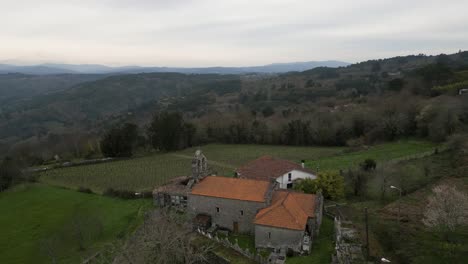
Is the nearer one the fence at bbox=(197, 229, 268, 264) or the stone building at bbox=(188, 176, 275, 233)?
the fence at bbox=(197, 229, 268, 264)

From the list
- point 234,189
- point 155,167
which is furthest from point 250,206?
point 155,167

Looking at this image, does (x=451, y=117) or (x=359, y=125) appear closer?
(x=451, y=117)

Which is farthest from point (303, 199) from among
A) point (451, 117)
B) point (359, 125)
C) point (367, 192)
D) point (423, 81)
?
point (423, 81)

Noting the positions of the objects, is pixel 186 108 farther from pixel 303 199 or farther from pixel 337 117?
pixel 303 199

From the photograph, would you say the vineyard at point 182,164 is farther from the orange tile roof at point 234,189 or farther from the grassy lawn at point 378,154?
the orange tile roof at point 234,189

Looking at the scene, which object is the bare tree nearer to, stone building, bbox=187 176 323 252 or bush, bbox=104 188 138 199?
stone building, bbox=187 176 323 252

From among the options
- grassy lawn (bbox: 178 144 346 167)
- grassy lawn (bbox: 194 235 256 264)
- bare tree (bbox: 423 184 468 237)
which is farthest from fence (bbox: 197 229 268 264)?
grassy lawn (bbox: 178 144 346 167)

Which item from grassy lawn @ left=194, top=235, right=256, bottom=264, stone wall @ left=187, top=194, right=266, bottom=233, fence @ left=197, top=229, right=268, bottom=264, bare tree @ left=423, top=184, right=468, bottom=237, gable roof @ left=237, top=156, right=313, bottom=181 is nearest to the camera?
bare tree @ left=423, top=184, right=468, bottom=237
